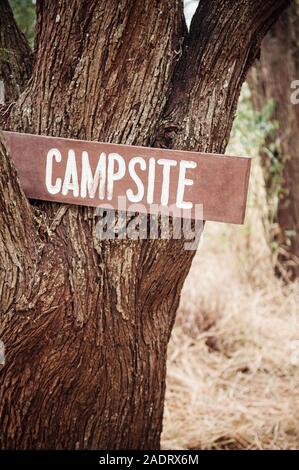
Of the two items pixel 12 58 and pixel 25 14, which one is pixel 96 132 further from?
pixel 25 14

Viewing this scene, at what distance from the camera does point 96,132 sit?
2.06 meters

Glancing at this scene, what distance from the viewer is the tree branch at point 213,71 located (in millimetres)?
2051

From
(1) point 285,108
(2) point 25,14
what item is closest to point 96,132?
(2) point 25,14

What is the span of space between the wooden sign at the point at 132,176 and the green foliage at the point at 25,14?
1.32m

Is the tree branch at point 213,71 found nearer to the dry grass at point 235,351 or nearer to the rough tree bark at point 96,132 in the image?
the rough tree bark at point 96,132

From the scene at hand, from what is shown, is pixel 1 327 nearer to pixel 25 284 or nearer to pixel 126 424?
pixel 25 284

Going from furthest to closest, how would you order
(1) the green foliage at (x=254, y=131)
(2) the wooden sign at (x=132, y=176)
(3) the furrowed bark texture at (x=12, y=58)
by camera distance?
(1) the green foliage at (x=254, y=131) → (3) the furrowed bark texture at (x=12, y=58) → (2) the wooden sign at (x=132, y=176)

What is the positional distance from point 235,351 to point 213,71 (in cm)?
269

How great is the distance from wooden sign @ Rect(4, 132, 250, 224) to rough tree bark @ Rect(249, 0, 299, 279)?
3.19m

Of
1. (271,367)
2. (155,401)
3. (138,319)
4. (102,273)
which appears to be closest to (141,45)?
(102,273)

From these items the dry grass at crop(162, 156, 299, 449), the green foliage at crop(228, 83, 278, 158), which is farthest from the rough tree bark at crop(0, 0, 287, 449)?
the green foliage at crop(228, 83, 278, 158)

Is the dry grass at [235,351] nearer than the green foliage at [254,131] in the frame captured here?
Yes

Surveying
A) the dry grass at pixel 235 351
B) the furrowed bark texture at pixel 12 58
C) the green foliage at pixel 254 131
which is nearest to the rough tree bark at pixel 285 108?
the green foliage at pixel 254 131

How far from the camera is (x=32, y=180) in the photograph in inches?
79.8
